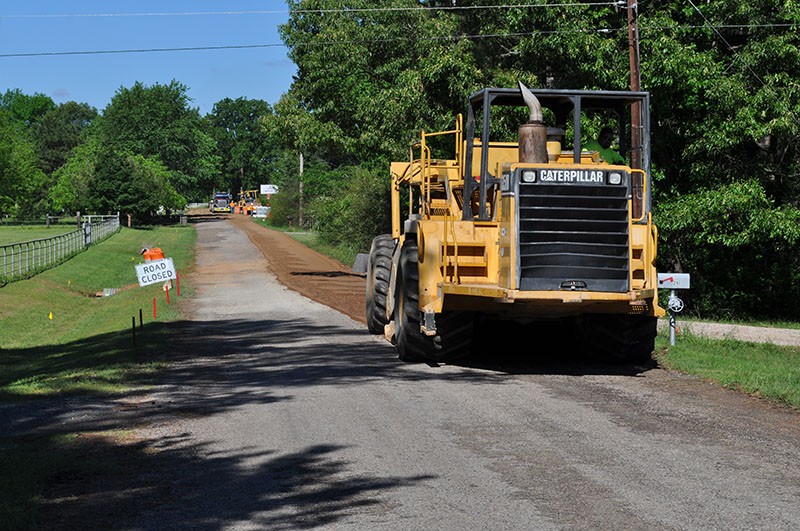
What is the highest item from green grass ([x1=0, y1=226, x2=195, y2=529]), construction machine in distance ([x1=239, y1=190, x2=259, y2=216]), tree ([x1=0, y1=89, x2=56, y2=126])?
tree ([x1=0, y1=89, x2=56, y2=126])

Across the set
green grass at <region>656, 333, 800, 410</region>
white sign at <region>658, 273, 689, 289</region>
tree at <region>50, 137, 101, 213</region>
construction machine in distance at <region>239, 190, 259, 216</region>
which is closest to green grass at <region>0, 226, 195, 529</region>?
green grass at <region>656, 333, 800, 410</region>

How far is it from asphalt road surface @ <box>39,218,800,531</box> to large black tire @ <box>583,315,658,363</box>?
11.0 inches

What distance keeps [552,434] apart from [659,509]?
2.49 metres

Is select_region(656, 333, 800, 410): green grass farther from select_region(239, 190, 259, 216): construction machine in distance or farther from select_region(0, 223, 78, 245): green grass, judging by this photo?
select_region(239, 190, 259, 216): construction machine in distance

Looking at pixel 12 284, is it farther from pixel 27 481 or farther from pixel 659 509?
pixel 659 509

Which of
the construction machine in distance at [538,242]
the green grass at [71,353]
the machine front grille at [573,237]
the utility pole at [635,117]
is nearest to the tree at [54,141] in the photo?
the green grass at [71,353]

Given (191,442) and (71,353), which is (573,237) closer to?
(191,442)

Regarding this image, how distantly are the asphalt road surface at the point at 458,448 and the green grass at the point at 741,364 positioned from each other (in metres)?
0.37

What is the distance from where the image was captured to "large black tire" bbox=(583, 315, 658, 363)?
13.9 metres

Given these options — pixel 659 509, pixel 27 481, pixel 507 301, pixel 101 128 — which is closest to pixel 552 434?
pixel 659 509

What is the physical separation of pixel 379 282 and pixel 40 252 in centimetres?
2783

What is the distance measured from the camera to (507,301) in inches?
489

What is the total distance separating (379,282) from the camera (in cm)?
1820

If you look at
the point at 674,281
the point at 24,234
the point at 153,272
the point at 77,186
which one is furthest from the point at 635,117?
the point at 77,186
